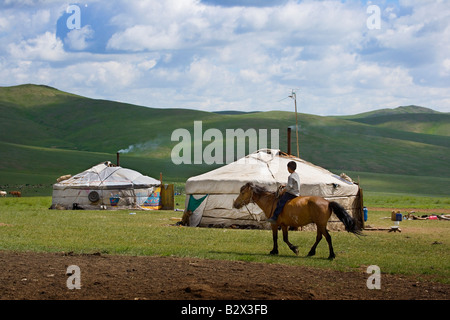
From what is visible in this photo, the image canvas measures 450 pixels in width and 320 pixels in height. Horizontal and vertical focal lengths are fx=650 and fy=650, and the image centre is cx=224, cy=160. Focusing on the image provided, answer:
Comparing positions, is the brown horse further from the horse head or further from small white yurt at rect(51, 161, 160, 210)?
small white yurt at rect(51, 161, 160, 210)

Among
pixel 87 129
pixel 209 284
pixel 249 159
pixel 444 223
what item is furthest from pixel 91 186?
pixel 87 129

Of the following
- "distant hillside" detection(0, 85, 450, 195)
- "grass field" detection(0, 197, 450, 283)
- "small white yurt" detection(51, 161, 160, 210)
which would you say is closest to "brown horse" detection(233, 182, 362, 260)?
"grass field" detection(0, 197, 450, 283)

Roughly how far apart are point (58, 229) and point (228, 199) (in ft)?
14.6

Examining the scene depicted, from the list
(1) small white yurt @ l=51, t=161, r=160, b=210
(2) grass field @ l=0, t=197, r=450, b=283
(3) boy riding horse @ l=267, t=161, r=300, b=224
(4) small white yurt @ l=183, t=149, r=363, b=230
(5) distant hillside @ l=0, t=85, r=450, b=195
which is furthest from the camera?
(5) distant hillside @ l=0, t=85, r=450, b=195

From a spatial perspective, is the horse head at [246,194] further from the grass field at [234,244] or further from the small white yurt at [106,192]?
the small white yurt at [106,192]

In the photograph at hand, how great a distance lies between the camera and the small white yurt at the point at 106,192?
2619 centimetres

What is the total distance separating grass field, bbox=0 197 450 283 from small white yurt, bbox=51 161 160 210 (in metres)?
8.04

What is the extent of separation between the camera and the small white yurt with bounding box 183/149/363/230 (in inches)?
676

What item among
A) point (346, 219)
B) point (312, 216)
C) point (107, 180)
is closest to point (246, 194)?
point (312, 216)

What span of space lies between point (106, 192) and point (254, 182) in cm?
1072

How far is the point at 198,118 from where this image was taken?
416ft

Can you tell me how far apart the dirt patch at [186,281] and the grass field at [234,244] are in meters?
0.85
